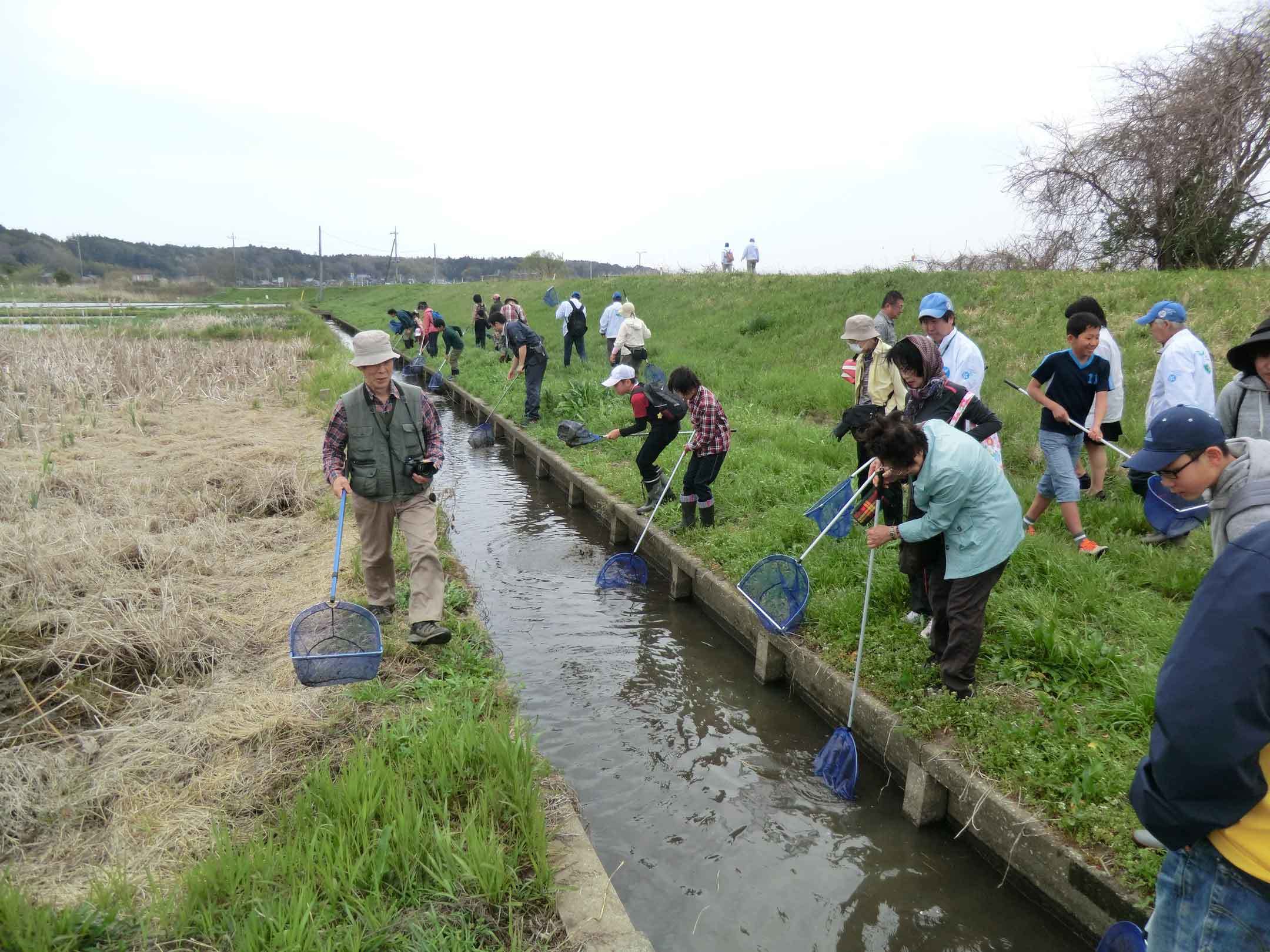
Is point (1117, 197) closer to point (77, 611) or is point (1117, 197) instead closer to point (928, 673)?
point (928, 673)

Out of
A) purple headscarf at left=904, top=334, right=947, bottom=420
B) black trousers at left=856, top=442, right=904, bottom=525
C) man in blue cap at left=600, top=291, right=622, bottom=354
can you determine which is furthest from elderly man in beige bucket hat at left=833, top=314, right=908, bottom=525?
man in blue cap at left=600, top=291, right=622, bottom=354

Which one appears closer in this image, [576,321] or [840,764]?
[840,764]

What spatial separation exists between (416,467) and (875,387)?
3.71 meters

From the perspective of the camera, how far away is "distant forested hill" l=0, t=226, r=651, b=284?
6631cm

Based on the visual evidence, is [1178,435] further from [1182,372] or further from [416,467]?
[416,467]

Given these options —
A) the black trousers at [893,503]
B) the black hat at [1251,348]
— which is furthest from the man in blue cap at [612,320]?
the black hat at [1251,348]

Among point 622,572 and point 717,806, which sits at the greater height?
point 622,572

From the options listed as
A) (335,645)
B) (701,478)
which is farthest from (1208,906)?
(701,478)

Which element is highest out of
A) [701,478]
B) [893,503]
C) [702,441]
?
[702,441]

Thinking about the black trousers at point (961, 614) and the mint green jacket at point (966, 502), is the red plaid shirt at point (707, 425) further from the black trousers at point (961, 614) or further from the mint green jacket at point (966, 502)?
the mint green jacket at point (966, 502)

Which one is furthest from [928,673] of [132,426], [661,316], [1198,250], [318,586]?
[661,316]

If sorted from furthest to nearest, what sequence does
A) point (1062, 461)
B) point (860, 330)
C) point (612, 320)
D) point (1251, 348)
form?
point (612, 320) → point (860, 330) → point (1062, 461) → point (1251, 348)

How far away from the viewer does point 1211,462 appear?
82.4 inches

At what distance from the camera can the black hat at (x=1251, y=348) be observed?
3168mm
